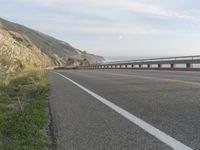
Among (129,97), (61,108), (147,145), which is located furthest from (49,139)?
(129,97)

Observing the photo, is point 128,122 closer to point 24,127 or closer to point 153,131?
point 153,131

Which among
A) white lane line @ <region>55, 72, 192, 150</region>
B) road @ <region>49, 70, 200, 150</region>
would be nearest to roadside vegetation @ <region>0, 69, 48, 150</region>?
road @ <region>49, 70, 200, 150</region>

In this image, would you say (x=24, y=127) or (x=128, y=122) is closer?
(x=24, y=127)

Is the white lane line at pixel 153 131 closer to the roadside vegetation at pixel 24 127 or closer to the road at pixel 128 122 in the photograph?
the road at pixel 128 122

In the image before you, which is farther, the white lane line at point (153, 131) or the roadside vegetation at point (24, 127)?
the roadside vegetation at point (24, 127)

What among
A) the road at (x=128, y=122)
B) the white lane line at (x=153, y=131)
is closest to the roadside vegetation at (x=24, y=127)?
the road at (x=128, y=122)

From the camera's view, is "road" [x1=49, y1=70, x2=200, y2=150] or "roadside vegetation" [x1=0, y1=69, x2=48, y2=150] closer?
"road" [x1=49, y1=70, x2=200, y2=150]

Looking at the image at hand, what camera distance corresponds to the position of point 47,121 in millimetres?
8609

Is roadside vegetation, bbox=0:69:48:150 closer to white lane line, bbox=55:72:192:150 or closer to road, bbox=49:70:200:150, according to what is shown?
road, bbox=49:70:200:150

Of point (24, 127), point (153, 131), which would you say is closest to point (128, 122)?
point (153, 131)

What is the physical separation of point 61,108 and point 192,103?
10.0 ft

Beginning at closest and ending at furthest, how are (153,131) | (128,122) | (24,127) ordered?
(153,131)
(24,127)
(128,122)

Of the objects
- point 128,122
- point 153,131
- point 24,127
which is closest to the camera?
point 153,131

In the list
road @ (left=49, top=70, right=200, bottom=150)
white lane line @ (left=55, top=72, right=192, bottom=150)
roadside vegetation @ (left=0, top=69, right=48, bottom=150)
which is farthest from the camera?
roadside vegetation @ (left=0, top=69, right=48, bottom=150)
